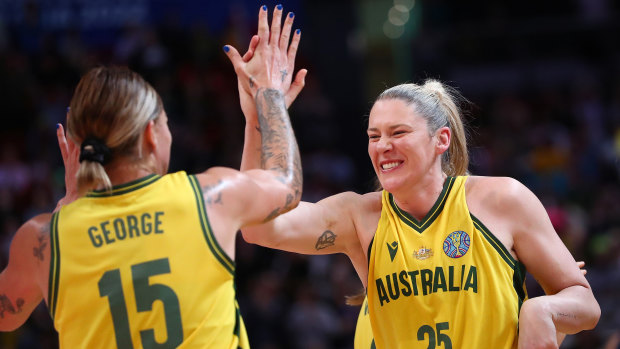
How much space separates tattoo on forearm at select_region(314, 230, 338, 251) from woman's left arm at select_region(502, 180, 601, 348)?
2.72 feet

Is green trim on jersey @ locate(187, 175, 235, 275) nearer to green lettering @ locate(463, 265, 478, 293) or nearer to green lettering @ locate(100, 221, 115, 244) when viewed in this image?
green lettering @ locate(100, 221, 115, 244)

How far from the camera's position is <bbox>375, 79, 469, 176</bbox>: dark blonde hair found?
3.70 meters

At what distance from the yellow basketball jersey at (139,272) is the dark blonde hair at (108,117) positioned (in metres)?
0.11

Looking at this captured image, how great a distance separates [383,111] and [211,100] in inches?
311

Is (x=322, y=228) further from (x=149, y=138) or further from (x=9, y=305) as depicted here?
(x=9, y=305)

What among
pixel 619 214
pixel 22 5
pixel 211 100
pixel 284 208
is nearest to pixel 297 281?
pixel 211 100

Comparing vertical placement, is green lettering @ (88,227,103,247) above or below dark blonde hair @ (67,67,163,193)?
below

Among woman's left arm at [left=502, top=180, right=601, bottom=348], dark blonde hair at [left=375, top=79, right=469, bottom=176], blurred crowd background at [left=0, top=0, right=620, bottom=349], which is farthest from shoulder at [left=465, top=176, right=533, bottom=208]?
blurred crowd background at [left=0, top=0, right=620, bottom=349]

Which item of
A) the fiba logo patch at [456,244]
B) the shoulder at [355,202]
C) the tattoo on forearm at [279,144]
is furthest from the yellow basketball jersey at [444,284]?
the tattoo on forearm at [279,144]

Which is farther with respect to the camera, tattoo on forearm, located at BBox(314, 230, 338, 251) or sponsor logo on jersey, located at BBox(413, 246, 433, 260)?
tattoo on forearm, located at BBox(314, 230, 338, 251)

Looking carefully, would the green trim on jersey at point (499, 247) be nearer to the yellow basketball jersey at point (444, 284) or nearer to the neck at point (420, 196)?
the yellow basketball jersey at point (444, 284)

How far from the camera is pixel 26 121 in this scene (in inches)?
408

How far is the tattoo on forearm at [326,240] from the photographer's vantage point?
3723mm

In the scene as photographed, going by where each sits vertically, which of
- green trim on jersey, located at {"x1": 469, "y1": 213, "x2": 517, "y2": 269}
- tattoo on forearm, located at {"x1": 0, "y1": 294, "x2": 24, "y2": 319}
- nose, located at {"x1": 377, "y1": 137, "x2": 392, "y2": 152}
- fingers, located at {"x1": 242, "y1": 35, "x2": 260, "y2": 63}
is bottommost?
tattoo on forearm, located at {"x1": 0, "y1": 294, "x2": 24, "y2": 319}
